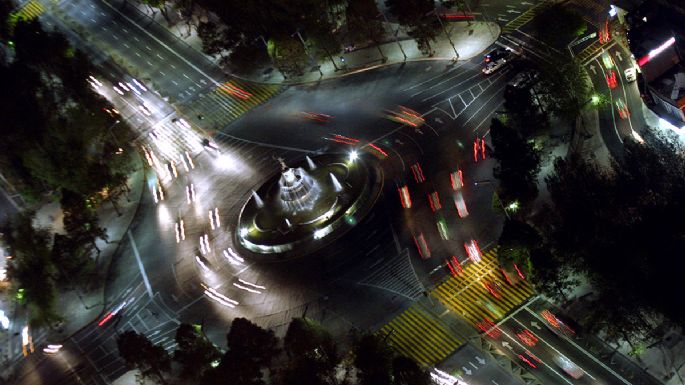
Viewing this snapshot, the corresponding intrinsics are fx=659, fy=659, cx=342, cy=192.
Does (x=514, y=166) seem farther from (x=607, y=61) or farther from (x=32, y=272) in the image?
(x=32, y=272)

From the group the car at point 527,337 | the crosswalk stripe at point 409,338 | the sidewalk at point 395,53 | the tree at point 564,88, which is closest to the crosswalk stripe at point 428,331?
the crosswalk stripe at point 409,338

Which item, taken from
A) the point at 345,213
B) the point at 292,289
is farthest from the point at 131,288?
the point at 345,213

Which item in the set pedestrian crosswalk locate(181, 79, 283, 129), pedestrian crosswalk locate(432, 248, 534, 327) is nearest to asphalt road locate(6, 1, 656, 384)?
pedestrian crosswalk locate(432, 248, 534, 327)

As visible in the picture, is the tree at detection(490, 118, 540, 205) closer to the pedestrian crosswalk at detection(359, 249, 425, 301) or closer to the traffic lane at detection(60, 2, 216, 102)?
the pedestrian crosswalk at detection(359, 249, 425, 301)

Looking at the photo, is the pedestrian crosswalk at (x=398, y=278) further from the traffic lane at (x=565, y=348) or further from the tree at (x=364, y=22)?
the tree at (x=364, y=22)

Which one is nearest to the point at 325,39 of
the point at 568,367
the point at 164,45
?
the point at 164,45

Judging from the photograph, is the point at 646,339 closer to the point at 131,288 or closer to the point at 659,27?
the point at 659,27
